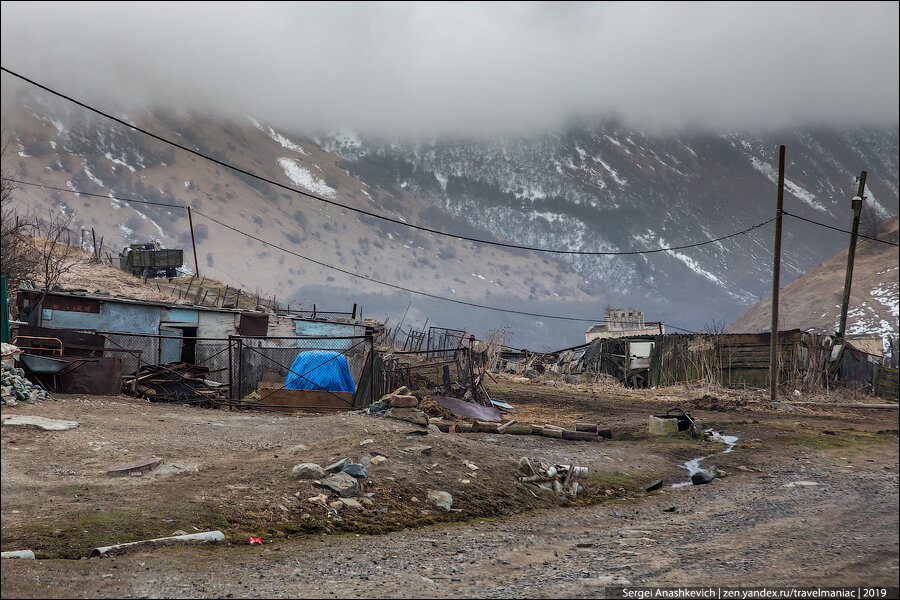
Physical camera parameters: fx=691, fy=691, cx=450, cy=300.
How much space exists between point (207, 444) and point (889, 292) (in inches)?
3160

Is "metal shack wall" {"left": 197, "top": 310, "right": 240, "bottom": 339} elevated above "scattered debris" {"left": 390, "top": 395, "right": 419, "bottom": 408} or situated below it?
above

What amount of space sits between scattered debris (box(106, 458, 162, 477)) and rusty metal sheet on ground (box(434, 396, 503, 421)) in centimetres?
835

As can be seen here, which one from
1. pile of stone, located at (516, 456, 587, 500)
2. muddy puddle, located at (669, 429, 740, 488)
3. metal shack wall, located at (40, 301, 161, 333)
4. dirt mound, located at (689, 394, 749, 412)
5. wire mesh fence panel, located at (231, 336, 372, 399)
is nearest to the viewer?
pile of stone, located at (516, 456, 587, 500)

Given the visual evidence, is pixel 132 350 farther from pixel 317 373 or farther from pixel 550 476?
pixel 550 476

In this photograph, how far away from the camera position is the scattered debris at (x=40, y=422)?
33.2 feet

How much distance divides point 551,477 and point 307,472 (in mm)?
3490

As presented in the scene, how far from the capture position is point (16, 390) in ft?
41.5

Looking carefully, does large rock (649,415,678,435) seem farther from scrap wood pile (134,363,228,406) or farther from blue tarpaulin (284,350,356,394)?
scrap wood pile (134,363,228,406)

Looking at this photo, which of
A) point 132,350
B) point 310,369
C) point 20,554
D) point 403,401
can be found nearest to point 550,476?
point 403,401

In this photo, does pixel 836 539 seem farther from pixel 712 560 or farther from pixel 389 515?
pixel 389 515

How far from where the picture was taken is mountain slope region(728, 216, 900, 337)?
70062 millimetres

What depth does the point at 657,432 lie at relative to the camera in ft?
49.0

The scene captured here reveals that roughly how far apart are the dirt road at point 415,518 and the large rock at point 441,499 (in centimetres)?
16

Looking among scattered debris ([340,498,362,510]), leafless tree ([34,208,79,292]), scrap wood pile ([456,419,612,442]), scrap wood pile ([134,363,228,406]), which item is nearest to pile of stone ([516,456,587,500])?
scattered debris ([340,498,362,510])
